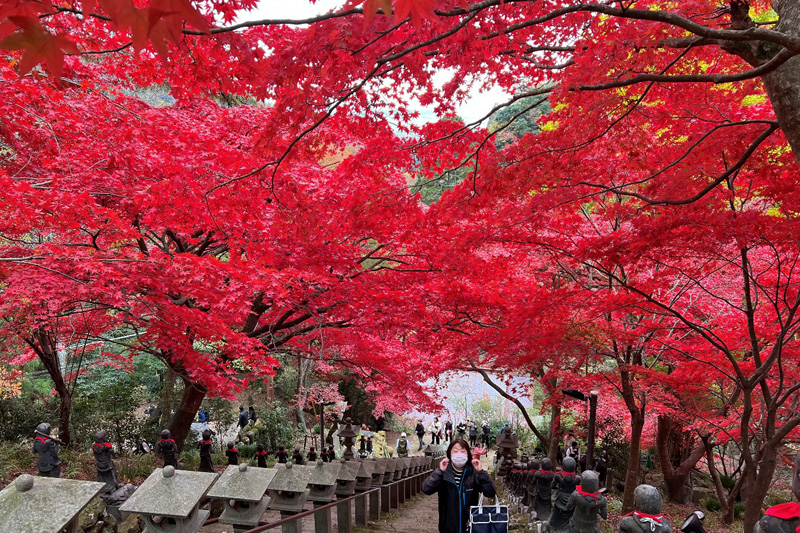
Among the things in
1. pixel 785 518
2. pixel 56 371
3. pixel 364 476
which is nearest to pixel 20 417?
pixel 56 371

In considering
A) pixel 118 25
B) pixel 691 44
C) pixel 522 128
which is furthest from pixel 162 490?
pixel 522 128

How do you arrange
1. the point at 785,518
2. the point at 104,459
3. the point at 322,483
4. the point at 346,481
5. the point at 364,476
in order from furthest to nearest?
the point at 104,459 → the point at 364,476 → the point at 346,481 → the point at 322,483 → the point at 785,518

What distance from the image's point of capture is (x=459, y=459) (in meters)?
4.23

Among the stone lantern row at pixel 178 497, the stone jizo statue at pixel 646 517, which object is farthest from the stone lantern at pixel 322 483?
the stone jizo statue at pixel 646 517

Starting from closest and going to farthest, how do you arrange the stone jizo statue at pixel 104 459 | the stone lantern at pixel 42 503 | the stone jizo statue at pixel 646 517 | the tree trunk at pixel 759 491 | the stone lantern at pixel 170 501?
the stone lantern at pixel 42 503 < the stone lantern at pixel 170 501 < the stone jizo statue at pixel 646 517 < the tree trunk at pixel 759 491 < the stone jizo statue at pixel 104 459

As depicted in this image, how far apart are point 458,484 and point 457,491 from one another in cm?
7

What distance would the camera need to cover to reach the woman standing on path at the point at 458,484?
423cm

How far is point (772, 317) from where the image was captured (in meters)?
8.45

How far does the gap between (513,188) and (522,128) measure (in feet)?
85.0

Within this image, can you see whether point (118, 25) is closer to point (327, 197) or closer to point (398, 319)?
point (327, 197)

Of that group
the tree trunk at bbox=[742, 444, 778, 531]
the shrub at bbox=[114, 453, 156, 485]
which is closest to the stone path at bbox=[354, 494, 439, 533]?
the tree trunk at bbox=[742, 444, 778, 531]

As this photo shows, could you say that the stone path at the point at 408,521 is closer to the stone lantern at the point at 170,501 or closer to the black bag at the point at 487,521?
the black bag at the point at 487,521

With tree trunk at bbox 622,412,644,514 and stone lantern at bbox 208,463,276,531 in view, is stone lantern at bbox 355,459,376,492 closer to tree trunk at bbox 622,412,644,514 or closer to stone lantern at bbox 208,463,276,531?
stone lantern at bbox 208,463,276,531

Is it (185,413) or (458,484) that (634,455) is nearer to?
(458,484)
